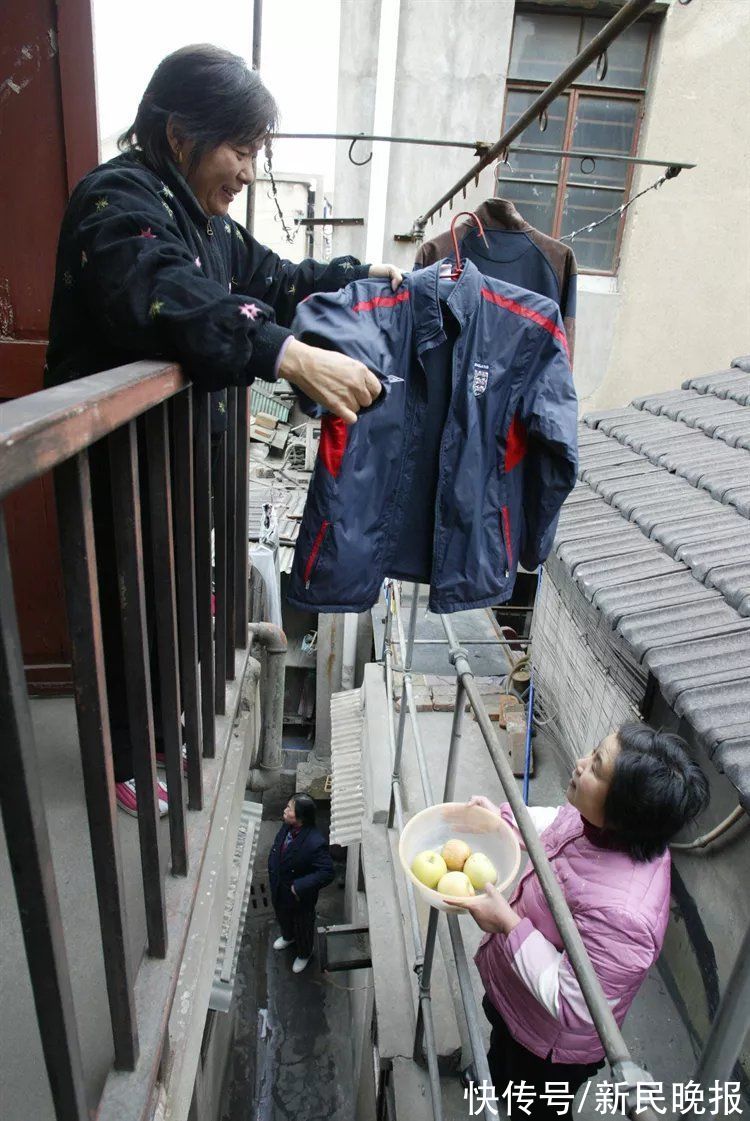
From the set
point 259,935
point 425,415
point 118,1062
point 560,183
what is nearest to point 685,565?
point 425,415

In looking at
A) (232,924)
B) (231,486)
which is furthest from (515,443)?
(232,924)

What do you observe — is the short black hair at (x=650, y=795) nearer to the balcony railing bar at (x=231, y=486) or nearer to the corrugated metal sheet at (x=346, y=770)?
the balcony railing bar at (x=231, y=486)

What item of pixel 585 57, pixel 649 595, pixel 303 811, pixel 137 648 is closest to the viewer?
pixel 137 648

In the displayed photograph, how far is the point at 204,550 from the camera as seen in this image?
2.09 meters

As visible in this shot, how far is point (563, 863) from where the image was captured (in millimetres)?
2057

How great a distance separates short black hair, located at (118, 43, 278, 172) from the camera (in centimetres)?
170

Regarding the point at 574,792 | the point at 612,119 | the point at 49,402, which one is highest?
the point at 612,119

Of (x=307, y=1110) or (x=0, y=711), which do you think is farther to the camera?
(x=307, y=1110)

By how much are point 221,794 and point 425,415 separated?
5.08 ft

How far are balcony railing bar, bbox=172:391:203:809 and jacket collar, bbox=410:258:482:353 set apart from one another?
919 mm

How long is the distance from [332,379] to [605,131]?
8436 millimetres

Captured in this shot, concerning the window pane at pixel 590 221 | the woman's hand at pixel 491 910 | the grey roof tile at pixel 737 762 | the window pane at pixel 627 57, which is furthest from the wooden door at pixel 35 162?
the window pane at pixel 627 57

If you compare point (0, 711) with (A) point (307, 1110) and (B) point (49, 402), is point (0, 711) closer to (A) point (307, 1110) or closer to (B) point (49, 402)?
(B) point (49, 402)

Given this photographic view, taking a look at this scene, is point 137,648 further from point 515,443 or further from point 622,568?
point 622,568
